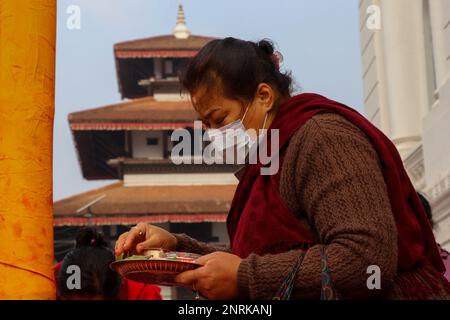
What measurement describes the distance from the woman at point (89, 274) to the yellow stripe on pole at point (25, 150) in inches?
32.2

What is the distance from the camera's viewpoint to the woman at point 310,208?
1694mm

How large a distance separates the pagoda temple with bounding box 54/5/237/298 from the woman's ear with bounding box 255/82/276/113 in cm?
1426

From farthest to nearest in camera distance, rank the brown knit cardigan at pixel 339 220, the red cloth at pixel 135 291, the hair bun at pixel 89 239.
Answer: the red cloth at pixel 135 291 → the hair bun at pixel 89 239 → the brown knit cardigan at pixel 339 220

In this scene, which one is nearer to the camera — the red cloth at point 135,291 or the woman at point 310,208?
the woman at point 310,208

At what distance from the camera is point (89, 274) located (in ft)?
10.5

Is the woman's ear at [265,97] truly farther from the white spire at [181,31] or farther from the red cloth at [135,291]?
the white spire at [181,31]

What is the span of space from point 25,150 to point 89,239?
1.11 metres

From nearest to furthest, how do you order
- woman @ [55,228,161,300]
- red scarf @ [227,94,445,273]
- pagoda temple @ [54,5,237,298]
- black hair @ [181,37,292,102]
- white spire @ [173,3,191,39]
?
red scarf @ [227,94,445,273], black hair @ [181,37,292,102], woman @ [55,228,161,300], pagoda temple @ [54,5,237,298], white spire @ [173,3,191,39]

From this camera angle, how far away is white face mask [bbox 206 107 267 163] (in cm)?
200

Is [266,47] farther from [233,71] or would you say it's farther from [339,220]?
[339,220]

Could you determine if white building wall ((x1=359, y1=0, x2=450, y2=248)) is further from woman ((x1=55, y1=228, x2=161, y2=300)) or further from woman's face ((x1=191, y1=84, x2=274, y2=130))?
woman's face ((x1=191, y1=84, x2=274, y2=130))

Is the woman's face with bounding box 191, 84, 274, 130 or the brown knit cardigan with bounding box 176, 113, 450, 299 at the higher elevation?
the woman's face with bounding box 191, 84, 274, 130

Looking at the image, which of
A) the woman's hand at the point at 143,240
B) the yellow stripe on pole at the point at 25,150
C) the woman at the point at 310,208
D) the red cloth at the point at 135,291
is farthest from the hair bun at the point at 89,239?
the woman at the point at 310,208

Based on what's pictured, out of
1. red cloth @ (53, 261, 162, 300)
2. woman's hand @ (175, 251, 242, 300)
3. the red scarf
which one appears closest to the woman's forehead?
the red scarf
